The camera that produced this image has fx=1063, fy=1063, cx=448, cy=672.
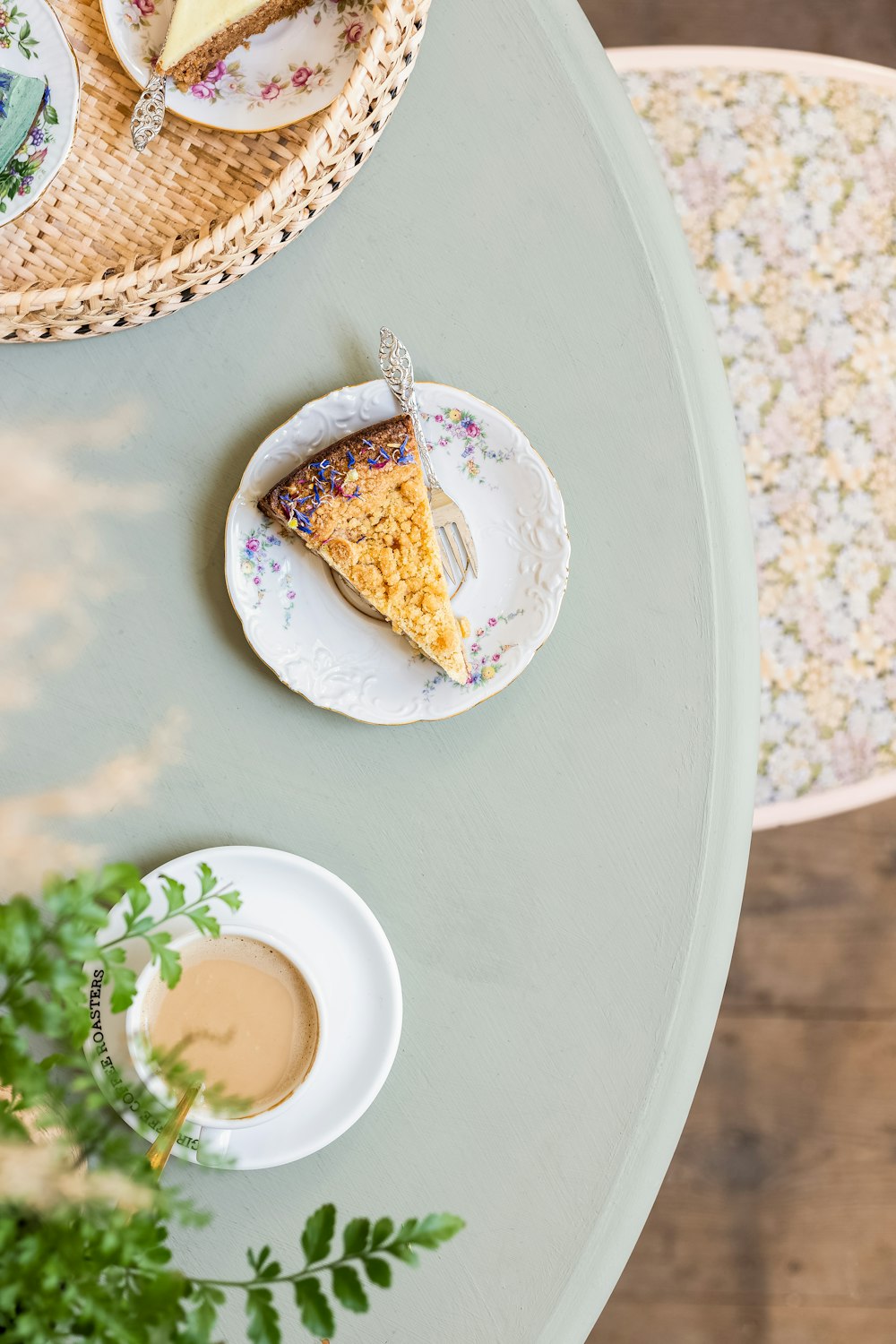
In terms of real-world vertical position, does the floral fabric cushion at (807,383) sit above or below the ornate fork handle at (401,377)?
below

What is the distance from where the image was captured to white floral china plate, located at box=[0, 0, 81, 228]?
806mm

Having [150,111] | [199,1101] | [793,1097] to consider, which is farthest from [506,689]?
[793,1097]

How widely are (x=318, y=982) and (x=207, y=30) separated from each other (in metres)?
0.72

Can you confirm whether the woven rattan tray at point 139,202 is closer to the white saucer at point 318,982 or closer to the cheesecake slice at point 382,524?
the cheesecake slice at point 382,524

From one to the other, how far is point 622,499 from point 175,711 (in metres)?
0.41

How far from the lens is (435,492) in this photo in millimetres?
862

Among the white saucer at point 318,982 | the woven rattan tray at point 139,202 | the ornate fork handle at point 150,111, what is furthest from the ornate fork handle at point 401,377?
the white saucer at point 318,982

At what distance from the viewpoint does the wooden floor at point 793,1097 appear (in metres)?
1.61

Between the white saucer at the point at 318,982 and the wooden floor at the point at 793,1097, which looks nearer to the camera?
the white saucer at the point at 318,982

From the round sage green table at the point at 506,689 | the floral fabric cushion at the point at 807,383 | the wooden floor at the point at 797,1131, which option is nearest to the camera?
the round sage green table at the point at 506,689

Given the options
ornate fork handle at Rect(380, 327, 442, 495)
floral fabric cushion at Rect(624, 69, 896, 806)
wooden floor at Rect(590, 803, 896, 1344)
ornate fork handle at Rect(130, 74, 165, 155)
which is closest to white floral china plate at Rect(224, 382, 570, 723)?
ornate fork handle at Rect(380, 327, 442, 495)

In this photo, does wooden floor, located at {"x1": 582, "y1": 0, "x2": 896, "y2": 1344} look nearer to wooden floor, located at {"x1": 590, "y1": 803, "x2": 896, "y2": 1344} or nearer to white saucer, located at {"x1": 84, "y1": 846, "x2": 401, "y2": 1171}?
wooden floor, located at {"x1": 590, "y1": 803, "x2": 896, "y2": 1344}

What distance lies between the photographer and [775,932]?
162cm

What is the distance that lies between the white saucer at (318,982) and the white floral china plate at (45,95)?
525 mm
